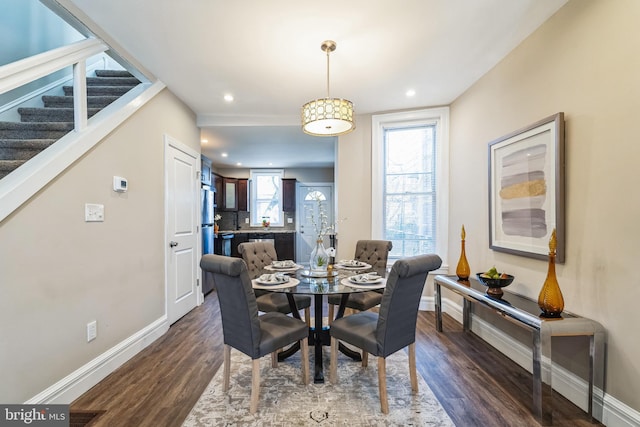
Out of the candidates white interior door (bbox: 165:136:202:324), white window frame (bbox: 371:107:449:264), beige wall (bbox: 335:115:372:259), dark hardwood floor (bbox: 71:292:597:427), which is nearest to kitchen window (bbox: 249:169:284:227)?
white interior door (bbox: 165:136:202:324)

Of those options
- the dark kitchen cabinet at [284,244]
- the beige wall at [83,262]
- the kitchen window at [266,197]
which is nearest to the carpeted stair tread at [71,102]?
the beige wall at [83,262]

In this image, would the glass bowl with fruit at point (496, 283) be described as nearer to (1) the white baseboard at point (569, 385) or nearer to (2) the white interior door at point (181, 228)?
(1) the white baseboard at point (569, 385)

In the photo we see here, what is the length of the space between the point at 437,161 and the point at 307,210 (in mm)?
4360

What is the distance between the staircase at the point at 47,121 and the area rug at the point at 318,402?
6.99 ft

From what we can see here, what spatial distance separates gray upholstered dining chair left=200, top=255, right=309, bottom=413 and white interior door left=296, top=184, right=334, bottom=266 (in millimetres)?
5493

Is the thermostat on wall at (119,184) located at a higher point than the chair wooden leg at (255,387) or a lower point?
higher

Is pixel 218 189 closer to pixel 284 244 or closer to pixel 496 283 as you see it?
pixel 284 244

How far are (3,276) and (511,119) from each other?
148 inches

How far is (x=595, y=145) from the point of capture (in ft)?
5.60

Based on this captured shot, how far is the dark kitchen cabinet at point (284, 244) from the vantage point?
690 cm

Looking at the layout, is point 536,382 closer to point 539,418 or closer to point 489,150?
point 539,418

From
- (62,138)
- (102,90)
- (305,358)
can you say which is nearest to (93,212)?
(62,138)

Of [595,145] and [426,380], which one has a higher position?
[595,145]

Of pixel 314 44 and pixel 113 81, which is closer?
pixel 314 44
